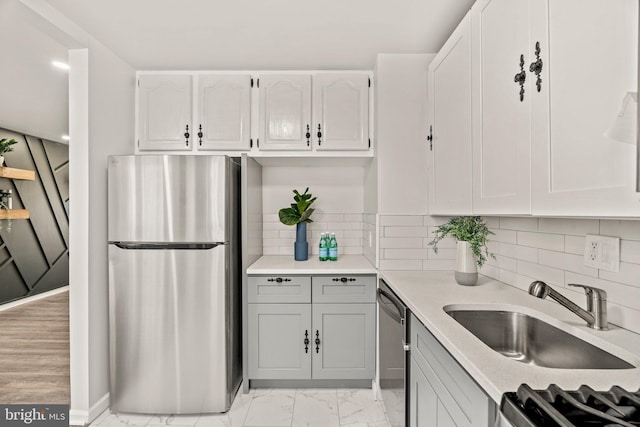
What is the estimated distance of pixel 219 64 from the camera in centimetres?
262

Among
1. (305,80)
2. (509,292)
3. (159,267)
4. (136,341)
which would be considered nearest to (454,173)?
(509,292)

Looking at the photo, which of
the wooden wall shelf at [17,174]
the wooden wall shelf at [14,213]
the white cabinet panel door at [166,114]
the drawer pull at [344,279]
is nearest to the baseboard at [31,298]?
the wooden wall shelf at [14,213]

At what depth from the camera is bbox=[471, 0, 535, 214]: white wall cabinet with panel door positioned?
1281mm

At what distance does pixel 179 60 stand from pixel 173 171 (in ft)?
2.88

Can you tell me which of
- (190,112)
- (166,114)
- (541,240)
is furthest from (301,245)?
(541,240)

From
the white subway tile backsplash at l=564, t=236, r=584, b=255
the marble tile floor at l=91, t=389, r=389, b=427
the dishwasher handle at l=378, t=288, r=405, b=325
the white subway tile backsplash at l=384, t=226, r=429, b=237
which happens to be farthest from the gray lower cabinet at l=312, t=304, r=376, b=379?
the white subway tile backsplash at l=564, t=236, r=584, b=255

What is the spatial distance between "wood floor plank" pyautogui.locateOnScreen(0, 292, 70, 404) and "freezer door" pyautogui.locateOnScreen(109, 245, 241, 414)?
565 mm

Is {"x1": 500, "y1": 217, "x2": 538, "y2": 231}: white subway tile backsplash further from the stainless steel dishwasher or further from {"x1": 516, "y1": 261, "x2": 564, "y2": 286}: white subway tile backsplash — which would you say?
the stainless steel dishwasher

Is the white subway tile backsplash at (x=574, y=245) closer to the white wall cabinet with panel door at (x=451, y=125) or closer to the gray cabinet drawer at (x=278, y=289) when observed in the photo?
the white wall cabinet with panel door at (x=451, y=125)

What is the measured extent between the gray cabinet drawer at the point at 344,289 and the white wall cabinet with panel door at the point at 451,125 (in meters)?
0.68

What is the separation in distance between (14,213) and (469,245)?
582 cm

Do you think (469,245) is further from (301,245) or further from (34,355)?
(34,355)

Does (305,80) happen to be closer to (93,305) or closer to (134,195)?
(134,195)

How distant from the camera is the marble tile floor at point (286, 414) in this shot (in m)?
2.21
